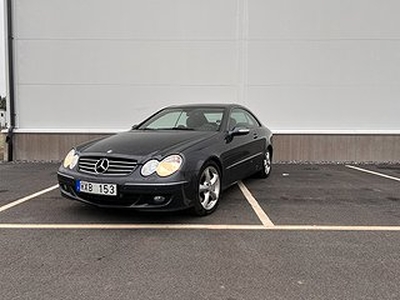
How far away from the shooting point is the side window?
19.4ft

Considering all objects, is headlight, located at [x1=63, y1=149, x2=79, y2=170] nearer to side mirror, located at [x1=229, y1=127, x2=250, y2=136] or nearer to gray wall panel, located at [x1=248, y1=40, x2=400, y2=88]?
side mirror, located at [x1=229, y1=127, x2=250, y2=136]

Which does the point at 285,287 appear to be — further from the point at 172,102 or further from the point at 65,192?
the point at 172,102

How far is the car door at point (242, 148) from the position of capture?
545cm

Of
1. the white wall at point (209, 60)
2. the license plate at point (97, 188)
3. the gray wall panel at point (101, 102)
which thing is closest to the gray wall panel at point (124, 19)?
the white wall at point (209, 60)

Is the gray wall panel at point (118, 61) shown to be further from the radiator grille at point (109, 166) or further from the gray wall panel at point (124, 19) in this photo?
the radiator grille at point (109, 166)

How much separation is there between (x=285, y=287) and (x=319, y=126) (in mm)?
7391

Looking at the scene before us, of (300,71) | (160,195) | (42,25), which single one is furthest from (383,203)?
(42,25)

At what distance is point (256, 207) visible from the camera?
532cm

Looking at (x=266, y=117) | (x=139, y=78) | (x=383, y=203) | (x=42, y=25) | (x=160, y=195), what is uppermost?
(x=42, y=25)

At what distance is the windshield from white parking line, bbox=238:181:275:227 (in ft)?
3.71

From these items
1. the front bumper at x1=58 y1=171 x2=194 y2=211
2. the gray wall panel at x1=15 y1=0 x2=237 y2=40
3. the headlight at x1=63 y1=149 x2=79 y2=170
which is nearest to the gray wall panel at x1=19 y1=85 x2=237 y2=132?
the gray wall panel at x1=15 y1=0 x2=237 y2=40

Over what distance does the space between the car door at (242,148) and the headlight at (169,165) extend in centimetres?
93

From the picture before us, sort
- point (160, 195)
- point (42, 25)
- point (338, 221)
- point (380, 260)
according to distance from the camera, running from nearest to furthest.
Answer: point (380, 260) < point (160, 195) < point (338, 221) < point (42, 25)

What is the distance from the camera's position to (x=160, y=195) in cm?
429
